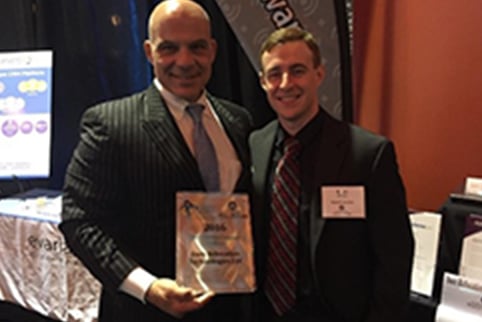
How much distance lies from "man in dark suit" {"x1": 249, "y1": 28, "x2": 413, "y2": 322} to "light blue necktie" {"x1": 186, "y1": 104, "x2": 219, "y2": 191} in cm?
16

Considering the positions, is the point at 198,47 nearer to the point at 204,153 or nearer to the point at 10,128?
the point at 204,153

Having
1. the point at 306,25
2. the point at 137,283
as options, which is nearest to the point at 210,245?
the point at 137,283

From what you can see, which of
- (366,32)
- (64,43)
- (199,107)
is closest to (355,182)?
(199,107)

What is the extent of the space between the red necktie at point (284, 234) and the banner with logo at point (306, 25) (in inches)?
43.0

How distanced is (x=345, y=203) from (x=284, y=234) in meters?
0.17

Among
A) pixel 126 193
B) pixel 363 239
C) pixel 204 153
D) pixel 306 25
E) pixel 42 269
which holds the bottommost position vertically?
pixel 42 269

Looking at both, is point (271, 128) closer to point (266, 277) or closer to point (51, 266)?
point (266, 277)

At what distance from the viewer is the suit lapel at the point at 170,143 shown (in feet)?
4.39

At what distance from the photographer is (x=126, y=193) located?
1.34m

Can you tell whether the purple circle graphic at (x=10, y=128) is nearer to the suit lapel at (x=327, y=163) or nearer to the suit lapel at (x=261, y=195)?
the suit lapel at (x=261, y=195)

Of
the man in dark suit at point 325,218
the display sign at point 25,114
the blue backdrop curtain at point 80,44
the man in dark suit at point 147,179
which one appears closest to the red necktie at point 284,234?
the man in dark suit at point 325,218

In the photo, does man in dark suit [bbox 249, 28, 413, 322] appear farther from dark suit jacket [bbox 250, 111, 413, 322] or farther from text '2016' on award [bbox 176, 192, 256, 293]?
text '2016' on award [bbox 176, 192, 256, 293]

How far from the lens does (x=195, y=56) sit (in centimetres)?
141

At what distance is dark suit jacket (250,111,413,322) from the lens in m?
1.35
